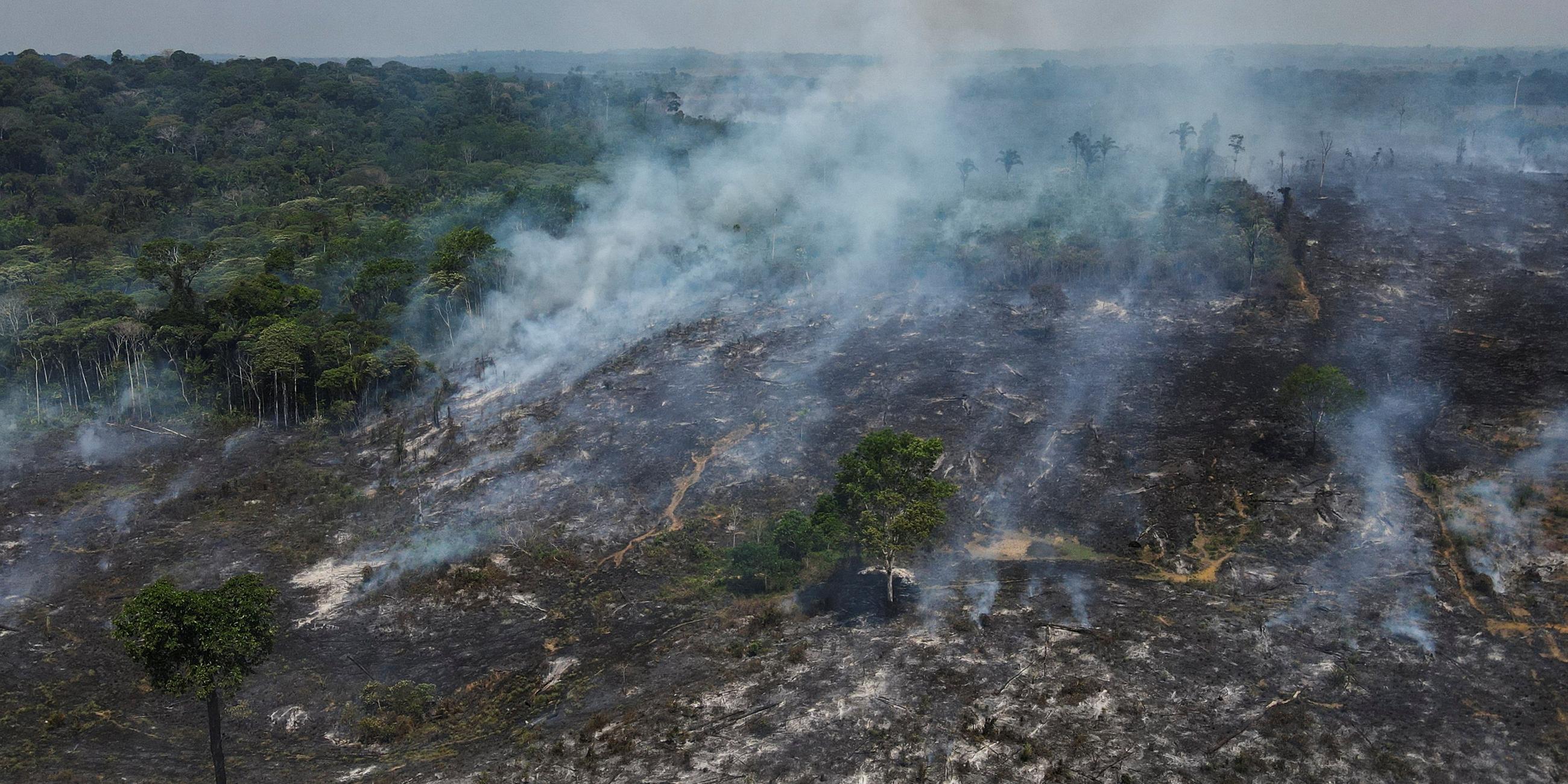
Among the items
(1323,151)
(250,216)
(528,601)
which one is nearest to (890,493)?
(528,601)

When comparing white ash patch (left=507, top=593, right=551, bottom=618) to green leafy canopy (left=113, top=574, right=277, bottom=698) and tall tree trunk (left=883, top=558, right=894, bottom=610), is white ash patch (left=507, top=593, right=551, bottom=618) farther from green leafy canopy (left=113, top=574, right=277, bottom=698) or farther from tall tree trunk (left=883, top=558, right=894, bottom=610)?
green leafy canopy (left=113, top=574, right=277, bottom=698)

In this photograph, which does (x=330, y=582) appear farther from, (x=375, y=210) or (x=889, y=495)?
(x=375, y=210)

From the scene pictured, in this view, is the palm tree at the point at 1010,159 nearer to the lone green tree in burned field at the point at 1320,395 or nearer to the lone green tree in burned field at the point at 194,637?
the lone green tree in burned field at the point at 1320,395

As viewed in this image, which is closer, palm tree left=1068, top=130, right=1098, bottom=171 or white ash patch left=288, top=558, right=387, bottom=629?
white ash patch left=288, top=558, right=387, bottom=629

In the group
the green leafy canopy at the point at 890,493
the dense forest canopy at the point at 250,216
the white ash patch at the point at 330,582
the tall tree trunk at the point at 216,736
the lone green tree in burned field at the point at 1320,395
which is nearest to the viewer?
the tall tree trunk at the point at 216,736

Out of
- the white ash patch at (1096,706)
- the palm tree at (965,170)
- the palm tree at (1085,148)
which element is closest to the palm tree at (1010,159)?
the palm tree at (965,170)

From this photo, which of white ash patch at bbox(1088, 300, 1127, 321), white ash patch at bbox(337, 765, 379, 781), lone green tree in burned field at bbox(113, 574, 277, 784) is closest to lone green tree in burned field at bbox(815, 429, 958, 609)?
white ash patch at bbox(337, 765, 379, 781)
